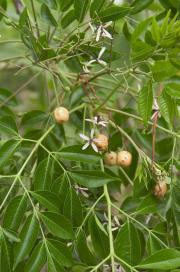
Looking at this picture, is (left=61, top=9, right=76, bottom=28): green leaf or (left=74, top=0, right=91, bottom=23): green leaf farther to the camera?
(left=61, top=9, right=76, bottom=28): green leaf

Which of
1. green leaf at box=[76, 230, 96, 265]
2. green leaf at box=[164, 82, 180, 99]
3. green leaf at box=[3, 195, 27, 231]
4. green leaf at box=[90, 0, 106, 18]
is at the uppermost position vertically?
green leaf at box=[90, 0, 106, 18]

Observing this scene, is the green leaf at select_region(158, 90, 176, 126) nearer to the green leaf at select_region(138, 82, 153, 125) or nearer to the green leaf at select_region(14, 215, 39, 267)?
the green leaf at select_region(138, 82, 153, 125)

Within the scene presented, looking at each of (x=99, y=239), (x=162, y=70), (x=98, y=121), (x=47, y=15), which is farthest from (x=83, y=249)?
(x=47, y=15)

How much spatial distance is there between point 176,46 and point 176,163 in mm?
290

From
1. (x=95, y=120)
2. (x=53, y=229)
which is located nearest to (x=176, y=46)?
(x=95, y=120)

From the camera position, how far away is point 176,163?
3.83 feet

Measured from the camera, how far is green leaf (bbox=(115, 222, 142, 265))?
1.06 meters

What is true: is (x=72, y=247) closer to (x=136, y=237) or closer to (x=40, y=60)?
(x=136, y=237)

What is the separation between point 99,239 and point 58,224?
108mm

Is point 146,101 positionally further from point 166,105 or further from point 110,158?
point 110,158

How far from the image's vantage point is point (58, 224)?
1.05m

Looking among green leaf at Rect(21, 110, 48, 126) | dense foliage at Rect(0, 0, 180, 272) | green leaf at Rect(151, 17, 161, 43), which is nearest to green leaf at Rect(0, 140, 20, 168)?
dense foliage at Rect(0, 0, 180, 272)

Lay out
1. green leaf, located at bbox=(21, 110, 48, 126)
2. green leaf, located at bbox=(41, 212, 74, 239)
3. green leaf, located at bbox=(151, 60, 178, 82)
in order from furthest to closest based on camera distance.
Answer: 1. green leaf, located at bbox=(21, 110, 48, 126)
2. green leaf, located at bbox=(41, 212, 74, 239)
3. green leaf, located at bbox=(151, 60, 178, 82)

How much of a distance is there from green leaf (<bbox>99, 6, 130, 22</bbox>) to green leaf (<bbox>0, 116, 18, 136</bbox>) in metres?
0.27
